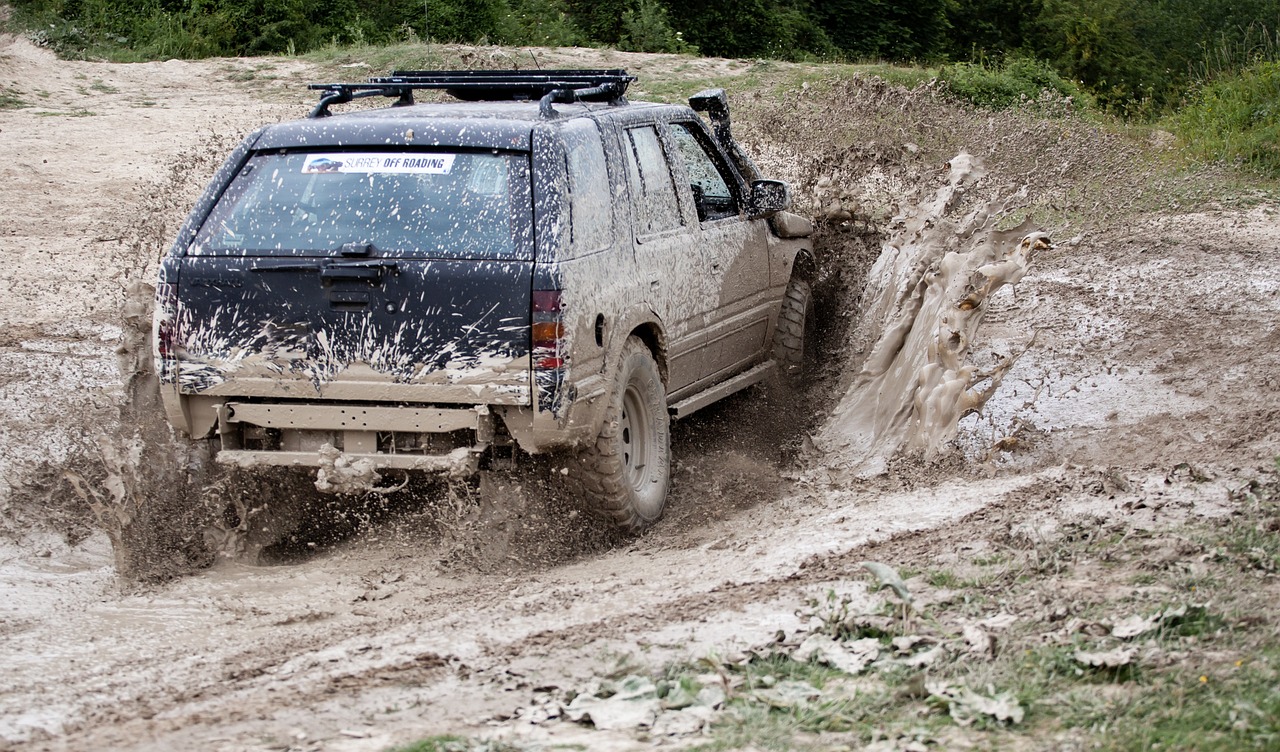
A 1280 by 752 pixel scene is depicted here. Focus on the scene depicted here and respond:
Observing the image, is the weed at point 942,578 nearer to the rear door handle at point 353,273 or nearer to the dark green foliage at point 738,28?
the rear door handle at point 353,273

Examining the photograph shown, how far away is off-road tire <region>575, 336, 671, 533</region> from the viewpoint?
5879mm

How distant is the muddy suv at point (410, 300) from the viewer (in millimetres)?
5418

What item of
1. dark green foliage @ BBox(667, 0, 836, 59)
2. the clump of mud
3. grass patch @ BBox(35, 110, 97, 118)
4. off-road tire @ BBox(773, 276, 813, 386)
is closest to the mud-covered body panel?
the clump of mud

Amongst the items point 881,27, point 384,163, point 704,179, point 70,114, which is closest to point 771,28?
point 881,27

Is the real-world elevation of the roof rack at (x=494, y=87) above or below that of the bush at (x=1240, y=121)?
above

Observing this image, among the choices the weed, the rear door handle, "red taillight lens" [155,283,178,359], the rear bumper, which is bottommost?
the weed

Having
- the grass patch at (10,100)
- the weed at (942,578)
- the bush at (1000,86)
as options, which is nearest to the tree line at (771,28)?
the bush at (1000,86)

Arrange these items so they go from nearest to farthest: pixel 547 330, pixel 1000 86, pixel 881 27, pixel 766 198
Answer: pixel 547 330 < pixel 766 198 < pixel 1000 86 < pixel 881 27

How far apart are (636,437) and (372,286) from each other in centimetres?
150

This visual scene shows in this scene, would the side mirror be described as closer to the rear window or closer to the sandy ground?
the sandy ground

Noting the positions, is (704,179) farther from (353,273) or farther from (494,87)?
(353,273)

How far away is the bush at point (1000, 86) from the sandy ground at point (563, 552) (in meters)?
7.92

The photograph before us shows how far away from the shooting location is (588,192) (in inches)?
229

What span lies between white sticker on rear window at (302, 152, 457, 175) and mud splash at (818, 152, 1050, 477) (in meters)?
2.69
